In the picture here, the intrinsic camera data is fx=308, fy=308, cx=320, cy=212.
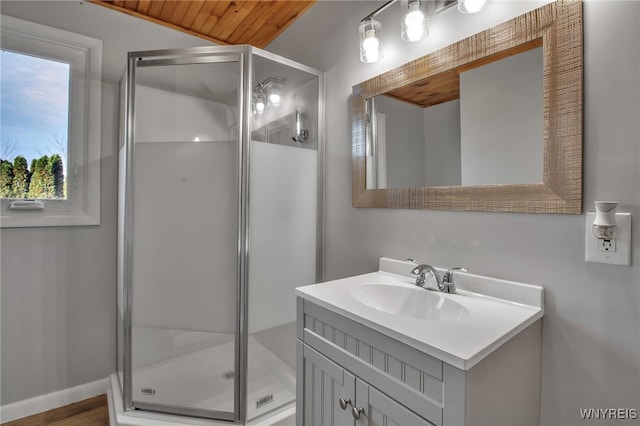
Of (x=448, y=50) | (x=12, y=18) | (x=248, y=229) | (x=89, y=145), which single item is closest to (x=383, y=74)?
(x=448, y=50)

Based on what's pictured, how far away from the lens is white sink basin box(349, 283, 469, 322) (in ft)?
3.59

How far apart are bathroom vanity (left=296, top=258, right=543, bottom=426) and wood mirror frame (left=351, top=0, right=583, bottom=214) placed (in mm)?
278

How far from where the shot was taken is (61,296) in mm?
1783

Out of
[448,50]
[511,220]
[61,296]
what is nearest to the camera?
[511,220]

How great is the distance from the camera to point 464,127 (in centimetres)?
119

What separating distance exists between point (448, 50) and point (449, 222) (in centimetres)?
68

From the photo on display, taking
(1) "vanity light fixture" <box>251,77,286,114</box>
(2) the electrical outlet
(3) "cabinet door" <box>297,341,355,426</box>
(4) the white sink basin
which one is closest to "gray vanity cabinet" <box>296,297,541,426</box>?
(3) "cabinet door" <box>297,341,355,426</box>

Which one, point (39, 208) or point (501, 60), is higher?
point (501, 60)

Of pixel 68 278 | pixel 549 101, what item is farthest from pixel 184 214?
pixel 549 101

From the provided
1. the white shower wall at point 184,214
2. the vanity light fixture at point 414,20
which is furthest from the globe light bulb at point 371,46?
the white shower wall at point 184,214

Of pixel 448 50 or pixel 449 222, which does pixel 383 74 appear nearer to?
pixel 448 50

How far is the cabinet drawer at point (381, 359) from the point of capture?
743 mm

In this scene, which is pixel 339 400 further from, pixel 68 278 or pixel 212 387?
pixel 68 278

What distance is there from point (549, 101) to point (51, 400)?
2777 mm
